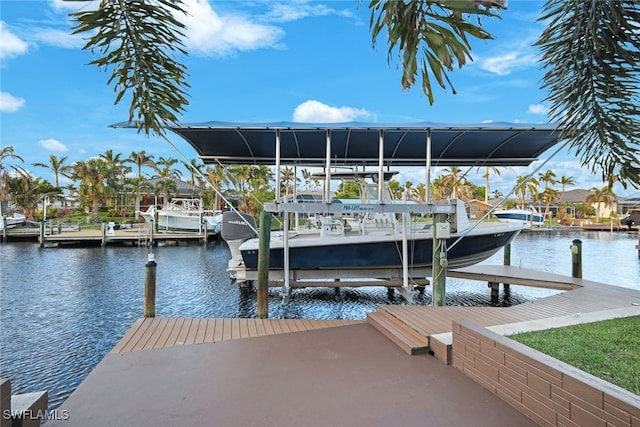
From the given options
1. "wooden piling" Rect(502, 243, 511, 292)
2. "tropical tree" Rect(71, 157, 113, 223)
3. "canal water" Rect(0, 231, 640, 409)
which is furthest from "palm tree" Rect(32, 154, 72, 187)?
"wooden piling" Rect(502, 243, 511, 292)

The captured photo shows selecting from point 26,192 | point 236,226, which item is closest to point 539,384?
point 236,226

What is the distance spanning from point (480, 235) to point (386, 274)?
2742mm

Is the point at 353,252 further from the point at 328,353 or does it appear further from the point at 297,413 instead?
the point at 297,413

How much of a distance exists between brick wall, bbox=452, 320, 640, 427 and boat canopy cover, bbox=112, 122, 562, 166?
174 inches

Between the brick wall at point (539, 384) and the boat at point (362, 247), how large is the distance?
5.42 metres

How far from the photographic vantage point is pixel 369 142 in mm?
7574

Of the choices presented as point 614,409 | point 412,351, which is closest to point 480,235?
point 412,351

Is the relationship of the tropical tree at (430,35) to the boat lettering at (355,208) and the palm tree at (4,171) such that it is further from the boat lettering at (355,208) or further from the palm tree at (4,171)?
the palm tree at (4,171)

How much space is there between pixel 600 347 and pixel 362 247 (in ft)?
20.1

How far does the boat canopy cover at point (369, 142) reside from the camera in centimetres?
675

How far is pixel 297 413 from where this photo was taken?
2842 millimetres

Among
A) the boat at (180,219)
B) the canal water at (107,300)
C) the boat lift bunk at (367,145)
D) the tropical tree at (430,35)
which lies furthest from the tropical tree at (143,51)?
the boat at (180,219)

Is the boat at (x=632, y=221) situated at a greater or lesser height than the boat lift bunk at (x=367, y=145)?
lesser

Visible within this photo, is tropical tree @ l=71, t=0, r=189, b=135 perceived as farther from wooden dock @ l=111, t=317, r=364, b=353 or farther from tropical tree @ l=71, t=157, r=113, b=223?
tropical tree @ l=71, t=157, r=113, b=223
